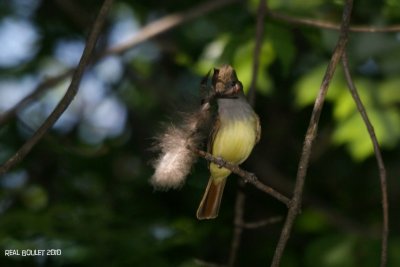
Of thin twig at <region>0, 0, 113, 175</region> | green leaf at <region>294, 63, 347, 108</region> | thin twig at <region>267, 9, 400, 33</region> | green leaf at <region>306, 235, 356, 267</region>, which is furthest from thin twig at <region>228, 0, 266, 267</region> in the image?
thin twig at <region>0, 0, 113, 175</region>

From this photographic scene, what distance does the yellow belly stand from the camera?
11.7 feet

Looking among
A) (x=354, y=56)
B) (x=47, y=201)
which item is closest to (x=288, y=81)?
(x=354, y=56)

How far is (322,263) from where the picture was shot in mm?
4883

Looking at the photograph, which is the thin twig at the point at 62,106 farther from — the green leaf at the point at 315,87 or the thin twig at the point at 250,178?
the green leaf at the point at 315,87

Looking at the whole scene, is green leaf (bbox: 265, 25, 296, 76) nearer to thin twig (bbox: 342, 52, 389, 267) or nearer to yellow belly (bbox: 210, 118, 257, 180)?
yellow belly (bbox: 210, 118, 257, 180)

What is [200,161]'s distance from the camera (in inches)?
180

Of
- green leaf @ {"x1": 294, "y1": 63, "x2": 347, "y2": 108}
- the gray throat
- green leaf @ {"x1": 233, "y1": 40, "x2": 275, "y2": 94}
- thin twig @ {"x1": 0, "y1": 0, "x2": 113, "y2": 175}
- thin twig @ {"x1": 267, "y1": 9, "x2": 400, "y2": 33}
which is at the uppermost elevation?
green leaf @ {"x1": 233, "y1": 40, "x2": 275, "y2": 94}

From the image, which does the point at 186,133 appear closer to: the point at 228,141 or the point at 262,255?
the point at 228,141

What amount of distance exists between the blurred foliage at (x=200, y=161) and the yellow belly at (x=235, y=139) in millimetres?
800

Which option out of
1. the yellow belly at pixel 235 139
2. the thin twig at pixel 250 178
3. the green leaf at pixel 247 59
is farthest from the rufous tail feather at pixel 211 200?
the green leaf at pixel 247 59

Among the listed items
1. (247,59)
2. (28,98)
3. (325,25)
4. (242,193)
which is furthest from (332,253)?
(28,98)

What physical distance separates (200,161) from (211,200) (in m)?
0.83

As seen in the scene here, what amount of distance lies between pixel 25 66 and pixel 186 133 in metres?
5.21

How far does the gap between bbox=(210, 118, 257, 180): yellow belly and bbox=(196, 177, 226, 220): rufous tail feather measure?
8.2 inches
